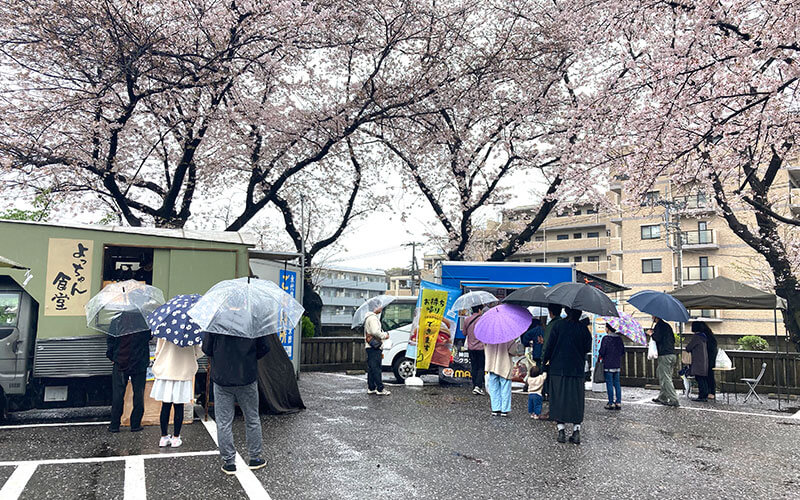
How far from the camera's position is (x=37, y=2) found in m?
9.43

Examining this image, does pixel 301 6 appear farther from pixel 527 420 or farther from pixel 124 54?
pixel 527 420

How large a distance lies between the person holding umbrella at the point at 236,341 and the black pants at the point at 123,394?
7.00 ft

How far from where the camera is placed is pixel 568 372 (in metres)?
6.34

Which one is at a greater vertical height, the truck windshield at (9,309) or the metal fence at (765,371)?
the truck windshield at (9,309)

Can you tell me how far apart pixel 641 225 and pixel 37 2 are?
120 feet

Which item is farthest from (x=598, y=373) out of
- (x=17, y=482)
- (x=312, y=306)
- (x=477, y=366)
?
(x=312, y=306)

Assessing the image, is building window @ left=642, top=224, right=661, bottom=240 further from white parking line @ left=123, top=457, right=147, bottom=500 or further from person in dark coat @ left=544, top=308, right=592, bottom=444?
white parking line @ left=123, top=457, right=147, bottom=500

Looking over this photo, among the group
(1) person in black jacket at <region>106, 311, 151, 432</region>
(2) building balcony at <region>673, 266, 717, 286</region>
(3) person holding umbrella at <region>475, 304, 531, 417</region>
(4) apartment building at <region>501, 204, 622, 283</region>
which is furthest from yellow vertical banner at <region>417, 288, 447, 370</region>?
(4) apartment building at <region>501, 204, 622, 283</region>

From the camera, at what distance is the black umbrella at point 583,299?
626 cm

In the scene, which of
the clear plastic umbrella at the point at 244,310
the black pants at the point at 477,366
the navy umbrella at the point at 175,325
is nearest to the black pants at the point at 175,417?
the navy umbrella at the point at 175,325

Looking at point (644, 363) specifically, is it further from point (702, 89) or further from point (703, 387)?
point (702, 89)

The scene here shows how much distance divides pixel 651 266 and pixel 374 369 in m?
32.6

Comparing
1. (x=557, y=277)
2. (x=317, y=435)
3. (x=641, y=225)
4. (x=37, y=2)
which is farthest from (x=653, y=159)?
(x=641, y=225)

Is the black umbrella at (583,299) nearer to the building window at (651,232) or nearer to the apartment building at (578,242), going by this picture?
the building window at (651,232)
